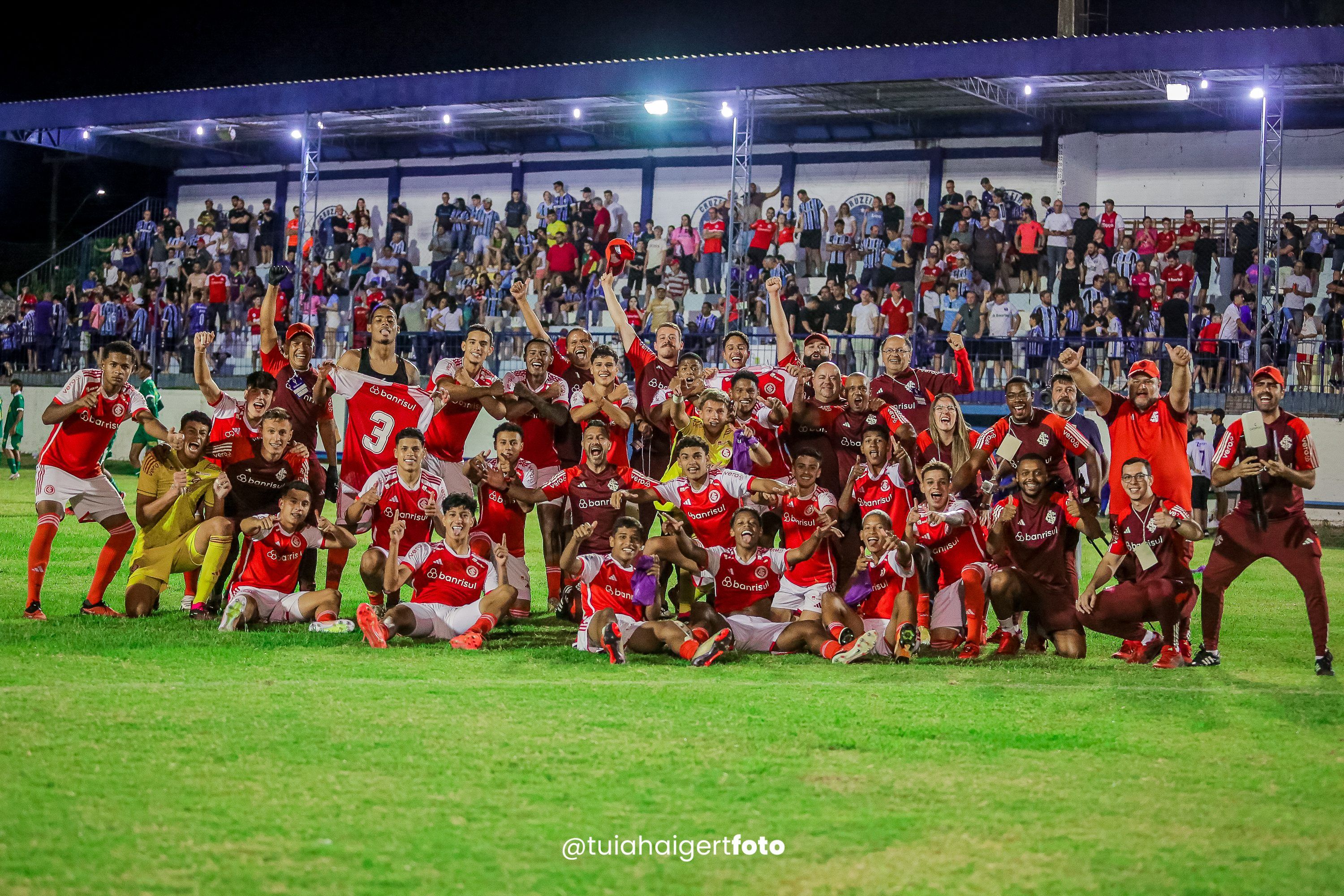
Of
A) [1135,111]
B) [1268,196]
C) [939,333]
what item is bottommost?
[939,333]

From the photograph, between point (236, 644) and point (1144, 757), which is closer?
point (1144, 757)

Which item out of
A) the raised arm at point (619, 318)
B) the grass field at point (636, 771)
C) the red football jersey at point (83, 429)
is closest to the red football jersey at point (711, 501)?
the grass field at point (636, 771)

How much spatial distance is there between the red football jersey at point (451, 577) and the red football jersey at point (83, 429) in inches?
103

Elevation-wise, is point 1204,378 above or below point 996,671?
above

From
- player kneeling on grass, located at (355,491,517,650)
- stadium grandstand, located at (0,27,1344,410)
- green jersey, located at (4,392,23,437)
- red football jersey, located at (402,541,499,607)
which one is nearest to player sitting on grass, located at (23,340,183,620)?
player kneeling on grass, located at (355,491,517,650)

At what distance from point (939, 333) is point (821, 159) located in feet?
20.2

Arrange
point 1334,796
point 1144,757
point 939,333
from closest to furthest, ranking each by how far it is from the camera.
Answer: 1. point 1334,796
2. point 1144,757
3. point 939,333

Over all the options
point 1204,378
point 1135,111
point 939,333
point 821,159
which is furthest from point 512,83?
point 1204,378

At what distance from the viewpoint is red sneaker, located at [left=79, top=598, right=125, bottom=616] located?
31.7ft

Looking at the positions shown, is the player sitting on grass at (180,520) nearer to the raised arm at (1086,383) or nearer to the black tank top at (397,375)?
the black tank top at (397,375)

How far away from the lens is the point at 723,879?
451 centimetres

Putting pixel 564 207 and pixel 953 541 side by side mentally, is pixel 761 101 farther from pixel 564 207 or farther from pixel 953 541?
pixel 953 541

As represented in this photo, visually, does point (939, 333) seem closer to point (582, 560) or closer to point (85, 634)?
point (582, 560)

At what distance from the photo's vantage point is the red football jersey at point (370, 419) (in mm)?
10508
